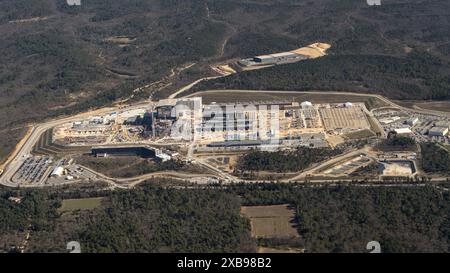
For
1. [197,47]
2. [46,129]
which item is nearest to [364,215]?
[46,129]

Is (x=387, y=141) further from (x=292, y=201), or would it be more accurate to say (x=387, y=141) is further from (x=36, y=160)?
(x=36, y=160)

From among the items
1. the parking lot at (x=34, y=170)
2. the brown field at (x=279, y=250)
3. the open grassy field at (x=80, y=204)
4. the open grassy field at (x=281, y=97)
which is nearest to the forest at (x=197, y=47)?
the open grassy field at (x=281, y=97)

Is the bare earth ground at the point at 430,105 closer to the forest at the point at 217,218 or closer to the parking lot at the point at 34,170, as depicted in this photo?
the forest at the point at 217,218

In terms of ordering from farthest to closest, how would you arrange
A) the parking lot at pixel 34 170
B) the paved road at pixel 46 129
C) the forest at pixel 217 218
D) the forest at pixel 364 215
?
1. the parking lot at pixel 34 170
2. the paved road at pixel 46 129
3. the forest at pixel 217 218
4. the forest at pixel 364 215

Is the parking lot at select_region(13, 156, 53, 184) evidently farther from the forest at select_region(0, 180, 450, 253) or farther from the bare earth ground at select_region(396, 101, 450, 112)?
the bare earth ground at select_region(396, 101, 450, 112)

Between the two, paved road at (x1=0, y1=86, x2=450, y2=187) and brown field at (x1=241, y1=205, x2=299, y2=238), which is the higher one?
paved road at (x1=0, y1=86, x2=450, y2=187)

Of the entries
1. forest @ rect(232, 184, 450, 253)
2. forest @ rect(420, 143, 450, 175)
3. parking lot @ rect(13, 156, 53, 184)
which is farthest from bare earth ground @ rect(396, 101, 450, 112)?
parking lot @ rect(13, 156, 53, 184)
